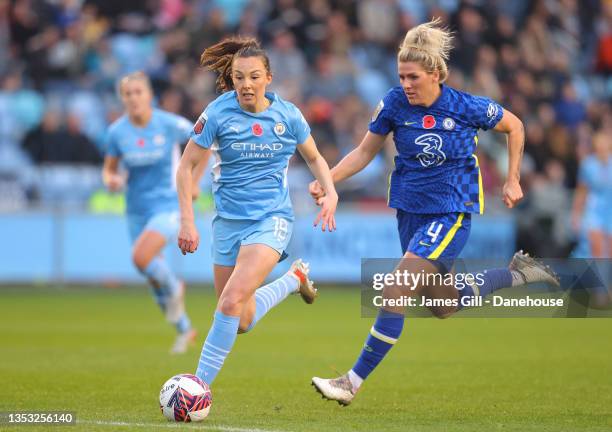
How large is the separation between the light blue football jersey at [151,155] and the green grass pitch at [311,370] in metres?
1.54

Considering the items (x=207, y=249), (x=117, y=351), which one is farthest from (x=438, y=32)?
(x=207, y=249)

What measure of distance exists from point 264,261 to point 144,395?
5.20 feet

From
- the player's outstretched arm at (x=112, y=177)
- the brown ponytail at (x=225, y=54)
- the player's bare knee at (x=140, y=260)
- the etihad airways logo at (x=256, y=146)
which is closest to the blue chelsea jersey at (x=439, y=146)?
the etihad airways logo at (x=256, y=146)

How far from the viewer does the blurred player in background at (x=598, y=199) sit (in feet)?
56.0

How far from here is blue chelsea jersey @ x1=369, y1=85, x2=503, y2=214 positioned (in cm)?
809

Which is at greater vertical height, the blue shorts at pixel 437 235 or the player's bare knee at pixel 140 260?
the blue shorts at pixel 437 235

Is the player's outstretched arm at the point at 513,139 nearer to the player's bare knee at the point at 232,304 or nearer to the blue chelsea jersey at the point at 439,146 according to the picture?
the blue chelsea jersey at the point at 439,146

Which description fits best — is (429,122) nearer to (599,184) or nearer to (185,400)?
(185,400)

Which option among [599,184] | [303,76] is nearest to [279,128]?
[599,184]

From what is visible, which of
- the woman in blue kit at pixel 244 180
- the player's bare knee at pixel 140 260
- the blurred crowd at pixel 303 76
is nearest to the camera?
the woman in blue kit at pixel 244 180

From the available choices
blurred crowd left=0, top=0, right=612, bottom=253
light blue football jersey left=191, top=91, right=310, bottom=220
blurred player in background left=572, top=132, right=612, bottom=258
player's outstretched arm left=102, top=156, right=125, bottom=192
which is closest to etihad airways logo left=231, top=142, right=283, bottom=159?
light blue football jersey left=191, top=91, right=310, bottom=220

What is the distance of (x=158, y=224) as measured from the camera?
1208 centimetres

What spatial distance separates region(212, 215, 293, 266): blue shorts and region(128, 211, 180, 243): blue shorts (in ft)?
13.4

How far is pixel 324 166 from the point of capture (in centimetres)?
792
